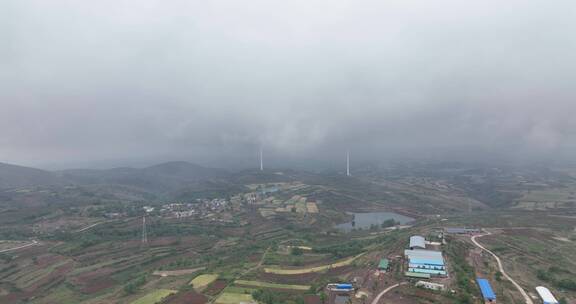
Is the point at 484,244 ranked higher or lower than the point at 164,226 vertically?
higher

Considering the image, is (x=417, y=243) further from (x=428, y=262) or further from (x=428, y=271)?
(x=428, y=271)

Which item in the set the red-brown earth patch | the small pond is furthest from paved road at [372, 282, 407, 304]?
the small pond

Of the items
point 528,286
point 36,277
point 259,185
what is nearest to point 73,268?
point 36,277

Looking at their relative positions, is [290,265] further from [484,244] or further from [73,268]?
[73,268]

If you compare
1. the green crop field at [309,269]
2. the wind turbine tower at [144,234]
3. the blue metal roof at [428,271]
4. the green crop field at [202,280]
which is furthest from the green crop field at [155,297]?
the wind turbine tower at [144,234]

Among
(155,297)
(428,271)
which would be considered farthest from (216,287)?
(428,271)

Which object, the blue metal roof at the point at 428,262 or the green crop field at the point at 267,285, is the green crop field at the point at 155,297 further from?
the blue metal roof at the point at 428,262
